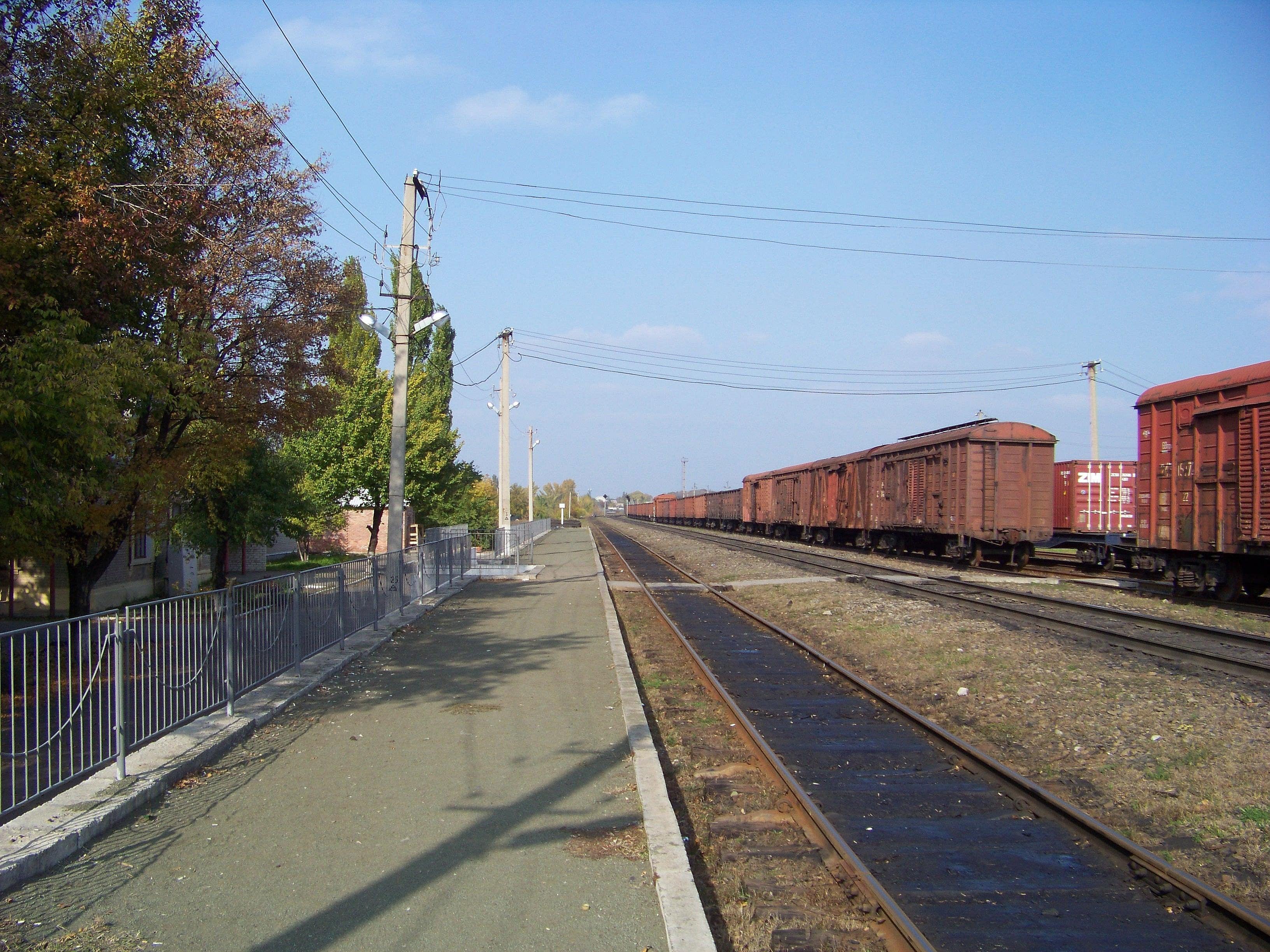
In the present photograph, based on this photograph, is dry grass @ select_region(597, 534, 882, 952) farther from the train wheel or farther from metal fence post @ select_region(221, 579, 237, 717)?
the train wheel

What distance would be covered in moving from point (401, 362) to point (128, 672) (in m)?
9.88

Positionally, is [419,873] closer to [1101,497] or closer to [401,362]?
[401,362]

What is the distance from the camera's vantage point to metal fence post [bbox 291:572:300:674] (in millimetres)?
9680

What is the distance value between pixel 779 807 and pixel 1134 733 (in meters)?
3.66

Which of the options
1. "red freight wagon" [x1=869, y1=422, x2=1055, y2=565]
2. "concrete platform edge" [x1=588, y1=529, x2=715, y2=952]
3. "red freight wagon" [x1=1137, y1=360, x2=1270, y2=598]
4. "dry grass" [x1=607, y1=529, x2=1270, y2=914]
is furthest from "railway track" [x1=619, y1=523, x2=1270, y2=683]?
"concrete platform edge" [x1=588, y1=529, x2=715, y2=952]

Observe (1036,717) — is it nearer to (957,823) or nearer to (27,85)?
(957,823)

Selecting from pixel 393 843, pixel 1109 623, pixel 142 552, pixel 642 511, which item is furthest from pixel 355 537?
pixel 642 511

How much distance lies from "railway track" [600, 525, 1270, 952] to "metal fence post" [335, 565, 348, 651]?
5.12 m

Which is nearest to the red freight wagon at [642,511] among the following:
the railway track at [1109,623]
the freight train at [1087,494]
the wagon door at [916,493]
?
the freight train at [1087,494]

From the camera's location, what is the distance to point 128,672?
6320 mm

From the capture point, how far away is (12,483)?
7.57 meters

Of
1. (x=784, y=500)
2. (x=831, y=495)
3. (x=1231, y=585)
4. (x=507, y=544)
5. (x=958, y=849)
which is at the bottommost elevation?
(x=958, y=849)

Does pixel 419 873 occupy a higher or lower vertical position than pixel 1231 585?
lower

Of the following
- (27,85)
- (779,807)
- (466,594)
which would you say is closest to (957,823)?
(779,807)
